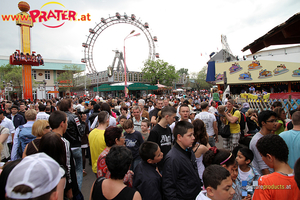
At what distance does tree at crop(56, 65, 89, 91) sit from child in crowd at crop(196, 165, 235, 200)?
139ft

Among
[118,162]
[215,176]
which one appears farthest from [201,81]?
[118,162]

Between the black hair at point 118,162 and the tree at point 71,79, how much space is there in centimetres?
4188

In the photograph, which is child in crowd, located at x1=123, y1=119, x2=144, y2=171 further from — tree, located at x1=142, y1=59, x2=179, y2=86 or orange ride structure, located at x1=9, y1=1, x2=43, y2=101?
tree, located at x1=142, y1=59, x2=179, y2=86

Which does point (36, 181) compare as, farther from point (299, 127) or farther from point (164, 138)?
point (299, 127)

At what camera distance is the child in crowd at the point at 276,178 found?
1.68 m

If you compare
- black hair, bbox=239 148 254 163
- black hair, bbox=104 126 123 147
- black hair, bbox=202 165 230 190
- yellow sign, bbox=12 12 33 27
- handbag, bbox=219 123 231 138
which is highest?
yellow sign, bbox=12 12 33 27

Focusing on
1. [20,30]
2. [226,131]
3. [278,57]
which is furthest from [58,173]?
[20,30]

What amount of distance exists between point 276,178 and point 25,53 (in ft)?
98.9

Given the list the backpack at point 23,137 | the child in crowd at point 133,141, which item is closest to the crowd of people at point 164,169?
the backpack at point 23,137

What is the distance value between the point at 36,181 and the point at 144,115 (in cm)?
541

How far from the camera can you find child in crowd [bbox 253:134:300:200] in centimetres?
168

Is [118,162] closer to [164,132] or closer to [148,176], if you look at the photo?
[148,176]

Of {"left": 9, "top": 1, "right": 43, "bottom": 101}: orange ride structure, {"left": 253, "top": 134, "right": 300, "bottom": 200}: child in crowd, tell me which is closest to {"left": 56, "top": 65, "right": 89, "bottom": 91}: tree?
{"left": 9, "top": 1, "right": 43, "bottom": 101}: orange ride structure

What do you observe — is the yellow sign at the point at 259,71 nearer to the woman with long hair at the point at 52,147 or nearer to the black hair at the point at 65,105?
the black hair at the point at 65,105
